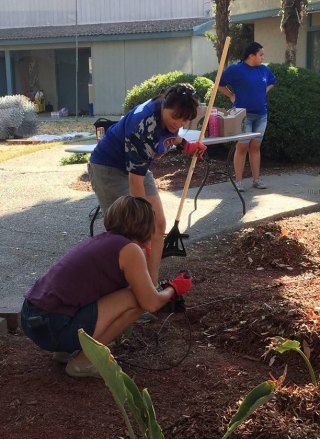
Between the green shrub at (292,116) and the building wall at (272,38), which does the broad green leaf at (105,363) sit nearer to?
the green shrub at (292,116)

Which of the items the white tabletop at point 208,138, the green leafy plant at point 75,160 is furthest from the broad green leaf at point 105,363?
the green leafy plant at point 75,160

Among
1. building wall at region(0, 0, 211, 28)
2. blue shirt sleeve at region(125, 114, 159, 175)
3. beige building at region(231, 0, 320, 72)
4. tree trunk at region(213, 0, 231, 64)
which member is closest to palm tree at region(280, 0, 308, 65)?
tree trunk at region(213, 0, 231, 64)

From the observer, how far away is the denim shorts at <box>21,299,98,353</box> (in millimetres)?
3188

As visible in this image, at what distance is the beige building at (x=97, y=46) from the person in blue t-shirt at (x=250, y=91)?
16.6m

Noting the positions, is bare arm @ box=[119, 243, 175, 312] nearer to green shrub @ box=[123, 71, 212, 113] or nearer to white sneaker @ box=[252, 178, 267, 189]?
white sneaker @ box=[252, 178, 267, 189]

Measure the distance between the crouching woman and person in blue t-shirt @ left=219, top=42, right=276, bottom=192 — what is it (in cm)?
463

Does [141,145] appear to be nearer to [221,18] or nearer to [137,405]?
[137,405]

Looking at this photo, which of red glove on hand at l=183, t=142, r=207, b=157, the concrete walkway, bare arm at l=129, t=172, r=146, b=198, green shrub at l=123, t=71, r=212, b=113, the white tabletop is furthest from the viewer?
green shrub at l=123, t=71, r=212, b=113

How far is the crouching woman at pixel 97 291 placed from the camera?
10.5 ft

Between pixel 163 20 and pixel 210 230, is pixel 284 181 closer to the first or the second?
pixel 210 230

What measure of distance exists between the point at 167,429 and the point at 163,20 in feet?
83.8

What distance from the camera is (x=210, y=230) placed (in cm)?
636

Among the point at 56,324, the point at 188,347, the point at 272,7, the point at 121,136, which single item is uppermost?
the point at 272,7

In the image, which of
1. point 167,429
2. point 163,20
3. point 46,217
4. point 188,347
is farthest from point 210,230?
point 163,20
